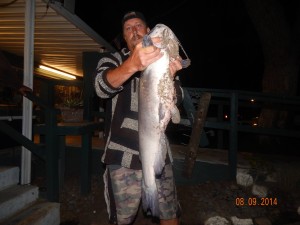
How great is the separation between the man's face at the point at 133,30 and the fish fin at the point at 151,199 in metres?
1.49

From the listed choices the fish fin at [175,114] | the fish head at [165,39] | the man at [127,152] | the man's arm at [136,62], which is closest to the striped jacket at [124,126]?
the man at [127,152]

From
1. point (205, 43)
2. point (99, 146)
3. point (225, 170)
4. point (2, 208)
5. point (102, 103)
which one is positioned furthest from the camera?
point (205, 43)

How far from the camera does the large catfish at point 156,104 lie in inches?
94.0

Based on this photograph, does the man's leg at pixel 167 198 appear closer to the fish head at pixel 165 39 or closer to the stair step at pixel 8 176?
the fish head at pixel 165 39

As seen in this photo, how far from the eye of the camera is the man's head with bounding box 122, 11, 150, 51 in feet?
10.4

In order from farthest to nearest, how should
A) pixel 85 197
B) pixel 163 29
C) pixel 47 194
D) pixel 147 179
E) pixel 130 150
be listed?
1. pixel 85 197
2. pixel 47 194
3. pixel 130 150
4. pixel 147 179
5. pixel 163 29

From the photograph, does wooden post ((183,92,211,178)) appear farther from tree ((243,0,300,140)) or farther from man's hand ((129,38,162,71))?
tree ((243,0,300,140))

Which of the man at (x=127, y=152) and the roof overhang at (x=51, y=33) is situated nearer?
the man at (x=127, y=152)

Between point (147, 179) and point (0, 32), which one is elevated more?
point (0, 32)

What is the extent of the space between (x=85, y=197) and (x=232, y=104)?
12.0ft

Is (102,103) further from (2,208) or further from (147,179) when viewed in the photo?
(147,179)

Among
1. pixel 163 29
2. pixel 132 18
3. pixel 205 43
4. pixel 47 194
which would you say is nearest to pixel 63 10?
pixel 132 18

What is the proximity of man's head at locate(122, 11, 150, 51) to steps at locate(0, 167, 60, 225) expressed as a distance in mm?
2994

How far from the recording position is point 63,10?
18.4ft
